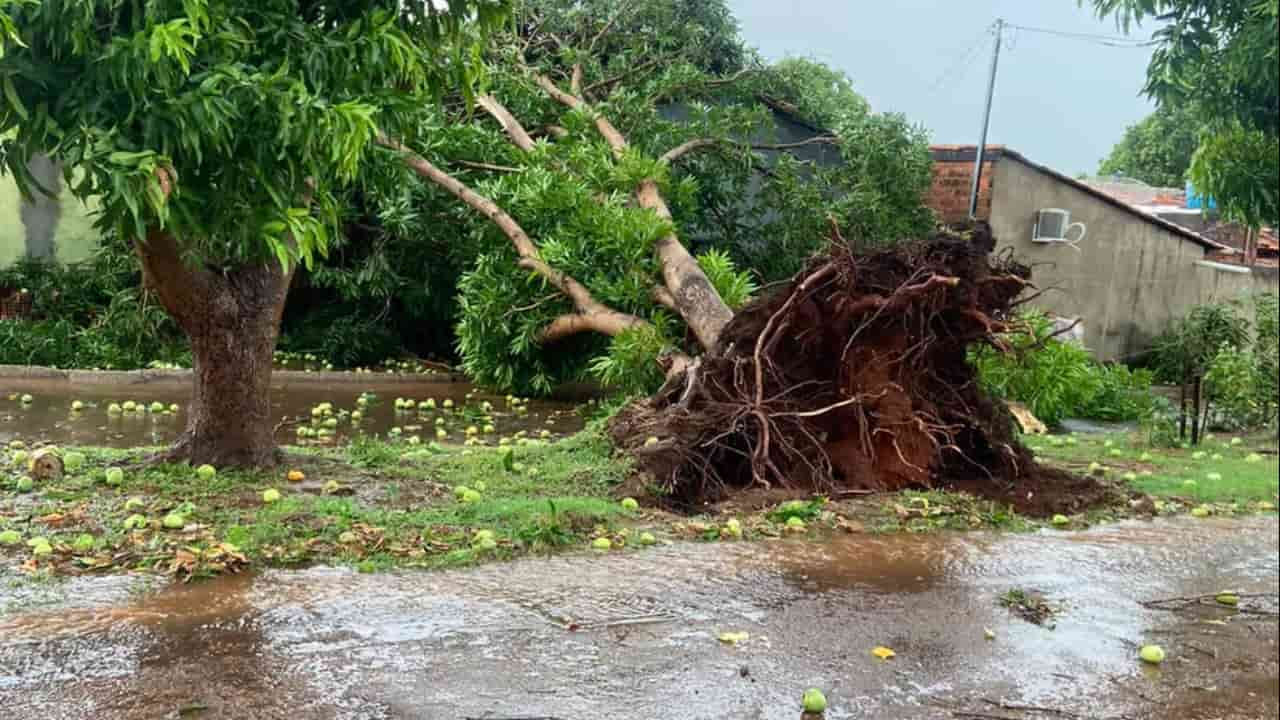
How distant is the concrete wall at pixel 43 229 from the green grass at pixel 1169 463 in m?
13.4

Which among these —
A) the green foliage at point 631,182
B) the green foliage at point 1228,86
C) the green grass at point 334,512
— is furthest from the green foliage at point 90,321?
the green foliage at point 1228,86

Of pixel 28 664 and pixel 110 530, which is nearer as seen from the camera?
pixel 28 664

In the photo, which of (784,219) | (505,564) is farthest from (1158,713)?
(784,219)

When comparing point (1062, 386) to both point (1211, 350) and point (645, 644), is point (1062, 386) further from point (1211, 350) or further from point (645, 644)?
point (645, 644)

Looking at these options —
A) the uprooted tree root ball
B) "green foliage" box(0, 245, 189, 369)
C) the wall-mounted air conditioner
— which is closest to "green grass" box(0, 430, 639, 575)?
the uprooted tree root ball

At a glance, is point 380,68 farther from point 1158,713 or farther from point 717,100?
point 717,100

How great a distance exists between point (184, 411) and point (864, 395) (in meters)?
7.35

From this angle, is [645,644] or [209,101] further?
[645,644]

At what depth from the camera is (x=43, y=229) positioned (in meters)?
15.5

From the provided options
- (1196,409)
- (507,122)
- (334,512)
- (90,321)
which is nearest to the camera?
(334,512)

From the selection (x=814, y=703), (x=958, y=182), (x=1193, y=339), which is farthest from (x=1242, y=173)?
(x=958, y=182)

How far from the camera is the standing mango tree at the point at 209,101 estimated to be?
3.33 m

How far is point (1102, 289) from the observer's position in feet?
55.5

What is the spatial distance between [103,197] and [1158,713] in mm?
3942
